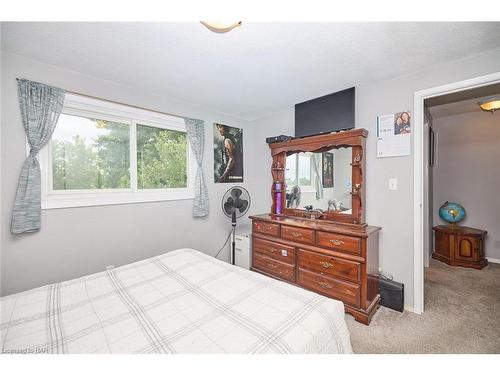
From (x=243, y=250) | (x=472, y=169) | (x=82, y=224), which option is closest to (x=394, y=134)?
(x=243, y=250)

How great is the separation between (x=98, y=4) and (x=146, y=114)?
176cm

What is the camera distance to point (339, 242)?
2.12 meters

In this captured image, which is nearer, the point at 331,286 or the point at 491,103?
the point at 331,286

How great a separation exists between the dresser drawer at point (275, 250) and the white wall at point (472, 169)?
3288 mm

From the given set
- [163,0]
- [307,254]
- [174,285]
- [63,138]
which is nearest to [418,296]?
[307,254]

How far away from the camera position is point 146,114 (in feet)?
8.48

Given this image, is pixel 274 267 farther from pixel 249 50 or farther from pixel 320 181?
pixel 249 50

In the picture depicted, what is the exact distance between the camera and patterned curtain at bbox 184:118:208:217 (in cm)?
292

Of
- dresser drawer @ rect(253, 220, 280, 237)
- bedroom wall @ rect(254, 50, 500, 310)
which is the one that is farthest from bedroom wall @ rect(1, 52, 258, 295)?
bedroom wall @ rect(254, 50, 500, 310)

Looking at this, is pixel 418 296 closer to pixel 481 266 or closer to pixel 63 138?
pixel 481 266

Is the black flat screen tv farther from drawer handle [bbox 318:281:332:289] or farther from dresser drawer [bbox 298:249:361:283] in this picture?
drawer handle [bbox 318:281:332:289]

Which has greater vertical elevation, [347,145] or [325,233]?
[347,145]

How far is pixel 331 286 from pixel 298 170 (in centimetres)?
147
